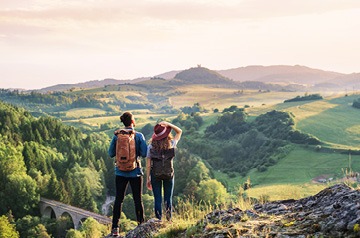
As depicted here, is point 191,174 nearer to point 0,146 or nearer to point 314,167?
→ point 314,167

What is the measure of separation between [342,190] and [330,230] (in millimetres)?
2337

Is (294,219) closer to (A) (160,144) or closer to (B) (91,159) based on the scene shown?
(A) (160,144)

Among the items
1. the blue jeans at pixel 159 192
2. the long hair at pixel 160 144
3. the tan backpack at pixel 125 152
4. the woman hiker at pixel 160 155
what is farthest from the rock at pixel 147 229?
the long hair at pixel 160 144

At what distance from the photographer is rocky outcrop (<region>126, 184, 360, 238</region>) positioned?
7.15 m

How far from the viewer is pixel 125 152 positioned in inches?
445

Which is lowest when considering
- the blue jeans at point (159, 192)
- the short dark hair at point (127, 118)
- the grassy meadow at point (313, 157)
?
the grassy meadow at point (313, 157)

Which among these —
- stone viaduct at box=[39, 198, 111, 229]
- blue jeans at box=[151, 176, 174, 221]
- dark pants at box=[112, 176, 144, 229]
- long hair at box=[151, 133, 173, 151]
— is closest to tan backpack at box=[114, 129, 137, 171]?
dark pants at box=[112, 176, 144, 229]

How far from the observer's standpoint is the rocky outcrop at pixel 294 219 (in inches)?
282

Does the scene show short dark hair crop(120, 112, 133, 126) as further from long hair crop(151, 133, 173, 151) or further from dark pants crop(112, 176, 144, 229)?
dark pants crop(112, 176, 144, 229)

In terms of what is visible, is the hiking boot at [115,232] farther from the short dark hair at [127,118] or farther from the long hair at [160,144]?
the short dark hair at [127,118]

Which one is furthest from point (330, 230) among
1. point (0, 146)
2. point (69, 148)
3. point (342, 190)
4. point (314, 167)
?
point (69, 148)

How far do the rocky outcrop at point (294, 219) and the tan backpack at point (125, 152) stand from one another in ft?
6.04

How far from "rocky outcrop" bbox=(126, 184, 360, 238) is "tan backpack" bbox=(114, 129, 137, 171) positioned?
6.04 ft

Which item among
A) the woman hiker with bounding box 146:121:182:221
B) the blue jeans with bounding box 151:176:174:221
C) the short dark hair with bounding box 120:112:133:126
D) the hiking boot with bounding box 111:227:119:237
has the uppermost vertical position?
the short dark hair with bounding box 120:112:133:126
